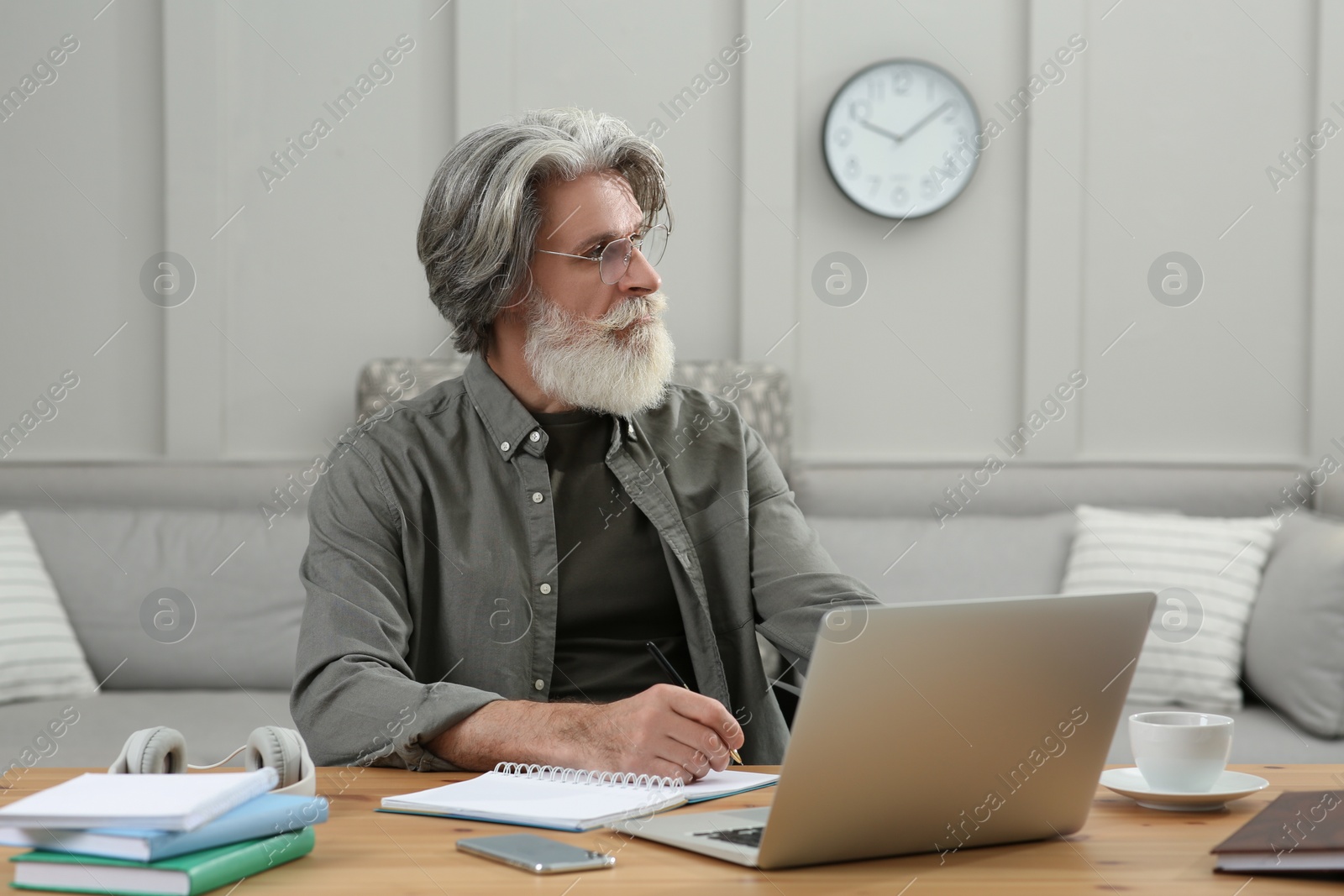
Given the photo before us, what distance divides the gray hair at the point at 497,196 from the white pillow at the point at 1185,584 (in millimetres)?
1288

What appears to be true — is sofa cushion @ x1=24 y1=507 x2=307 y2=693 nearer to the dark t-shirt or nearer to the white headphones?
the dark t-shirt

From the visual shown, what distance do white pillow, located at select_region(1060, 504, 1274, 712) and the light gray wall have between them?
2.12 feet

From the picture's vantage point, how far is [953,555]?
269 cm

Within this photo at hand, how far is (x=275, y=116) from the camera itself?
10.5ft

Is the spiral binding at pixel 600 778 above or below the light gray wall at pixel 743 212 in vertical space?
below

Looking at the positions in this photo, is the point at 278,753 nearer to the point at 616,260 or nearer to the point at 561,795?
the point at 561,795

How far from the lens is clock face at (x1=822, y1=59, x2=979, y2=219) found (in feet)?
10.5

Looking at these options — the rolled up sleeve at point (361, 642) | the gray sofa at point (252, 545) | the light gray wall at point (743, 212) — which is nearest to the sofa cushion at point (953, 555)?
the gray sofa at point (252, 545)

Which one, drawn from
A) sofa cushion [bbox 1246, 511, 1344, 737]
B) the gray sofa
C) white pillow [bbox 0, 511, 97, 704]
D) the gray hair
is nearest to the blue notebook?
the gray hair

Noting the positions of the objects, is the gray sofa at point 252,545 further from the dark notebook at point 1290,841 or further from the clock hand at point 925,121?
the dark notebook at point 1290,841

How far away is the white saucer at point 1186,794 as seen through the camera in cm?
101

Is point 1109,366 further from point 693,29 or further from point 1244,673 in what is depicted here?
point 693,29

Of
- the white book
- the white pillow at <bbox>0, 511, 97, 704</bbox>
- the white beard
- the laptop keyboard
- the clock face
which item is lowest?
the white pillow at <bbox>0, 511, 97, 704</bbox>

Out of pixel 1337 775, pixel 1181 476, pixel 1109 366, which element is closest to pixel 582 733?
pixel 1337 775
